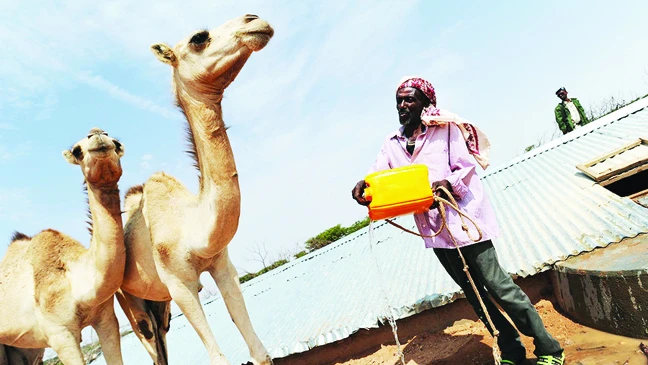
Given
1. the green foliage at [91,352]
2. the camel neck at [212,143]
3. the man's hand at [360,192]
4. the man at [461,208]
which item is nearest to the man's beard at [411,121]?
the man at [461,208]

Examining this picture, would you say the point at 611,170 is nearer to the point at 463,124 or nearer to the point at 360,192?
the point at 463,124

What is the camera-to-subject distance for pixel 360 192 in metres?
3.18

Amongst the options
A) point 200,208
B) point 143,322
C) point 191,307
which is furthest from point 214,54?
point 143,322

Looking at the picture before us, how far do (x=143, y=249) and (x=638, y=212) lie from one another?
4.93 m

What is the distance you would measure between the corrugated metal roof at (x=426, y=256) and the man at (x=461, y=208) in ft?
4.21

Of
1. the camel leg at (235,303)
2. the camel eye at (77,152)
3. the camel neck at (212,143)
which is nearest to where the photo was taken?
the camel neck at (212,143)

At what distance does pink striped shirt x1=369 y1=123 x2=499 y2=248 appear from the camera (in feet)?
10.1

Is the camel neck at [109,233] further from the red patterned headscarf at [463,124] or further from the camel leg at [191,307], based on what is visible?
the red patterned headscarf at [463,124]

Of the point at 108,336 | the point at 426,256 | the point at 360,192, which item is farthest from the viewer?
the point at 426,256

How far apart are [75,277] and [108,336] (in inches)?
26.8

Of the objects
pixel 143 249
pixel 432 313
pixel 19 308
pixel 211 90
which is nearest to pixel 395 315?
→ pixel 432 313

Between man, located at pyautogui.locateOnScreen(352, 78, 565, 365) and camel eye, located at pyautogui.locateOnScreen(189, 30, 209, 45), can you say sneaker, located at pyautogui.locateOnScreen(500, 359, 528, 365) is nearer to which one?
man, located at pyautogui.locateOnScreen(352, 78, 565, 365)

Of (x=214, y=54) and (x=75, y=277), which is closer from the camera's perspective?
(x=214, y=54)

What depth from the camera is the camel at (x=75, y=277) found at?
3943 mm
